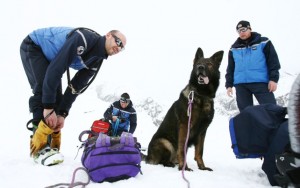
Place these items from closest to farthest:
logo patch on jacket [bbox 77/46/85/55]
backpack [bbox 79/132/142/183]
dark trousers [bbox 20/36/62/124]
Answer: backpack [bbox 79/132/142/183] < logo patch on jacket [bbox 77/46/85/55] < dark trousers [bbox 20/36/62/124]

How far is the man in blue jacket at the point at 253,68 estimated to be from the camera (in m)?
4.30

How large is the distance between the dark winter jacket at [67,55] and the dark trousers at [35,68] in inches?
3.0

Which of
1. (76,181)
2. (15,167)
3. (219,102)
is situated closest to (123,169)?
(76,181)

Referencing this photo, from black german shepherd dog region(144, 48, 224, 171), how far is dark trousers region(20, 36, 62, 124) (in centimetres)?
186

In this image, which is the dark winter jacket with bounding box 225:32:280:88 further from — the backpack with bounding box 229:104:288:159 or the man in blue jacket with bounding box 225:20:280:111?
the backpack with bounding box 229:104:288:159

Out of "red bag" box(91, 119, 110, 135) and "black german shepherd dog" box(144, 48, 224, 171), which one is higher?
"black german shepherd dog" box(144, 48, 224, 171)

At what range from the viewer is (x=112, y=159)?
274cm

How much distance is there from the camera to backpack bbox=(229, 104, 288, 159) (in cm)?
283

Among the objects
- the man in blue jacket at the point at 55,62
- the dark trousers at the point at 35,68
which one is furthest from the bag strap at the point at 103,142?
the dark trousers at the point at 35,68

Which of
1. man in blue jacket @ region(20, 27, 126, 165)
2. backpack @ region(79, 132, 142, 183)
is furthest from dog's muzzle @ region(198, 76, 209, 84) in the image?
backpack @ region(79, 132, 142, 183)

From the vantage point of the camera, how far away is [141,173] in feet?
9.84

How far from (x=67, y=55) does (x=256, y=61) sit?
301cm

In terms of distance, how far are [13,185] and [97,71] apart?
185 cm

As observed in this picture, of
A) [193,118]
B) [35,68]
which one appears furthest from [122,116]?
[35,68]
